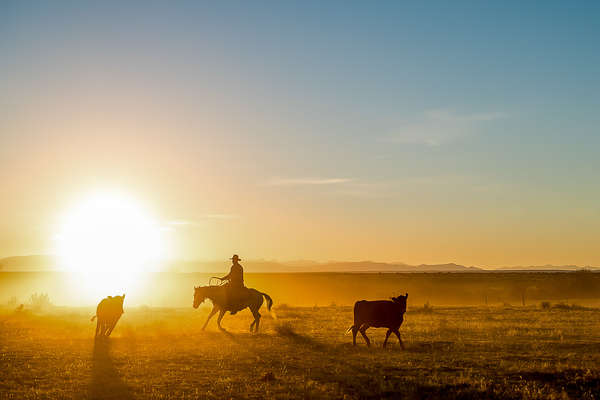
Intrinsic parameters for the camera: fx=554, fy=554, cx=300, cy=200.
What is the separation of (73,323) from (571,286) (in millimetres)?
68719

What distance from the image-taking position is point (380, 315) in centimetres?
1906

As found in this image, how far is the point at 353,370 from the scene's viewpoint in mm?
14570

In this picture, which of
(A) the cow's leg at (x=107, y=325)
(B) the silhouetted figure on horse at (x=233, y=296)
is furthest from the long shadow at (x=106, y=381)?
(B) the silhouetted figure on horse at (x=233, y=296)

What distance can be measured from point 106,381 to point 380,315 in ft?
30.6

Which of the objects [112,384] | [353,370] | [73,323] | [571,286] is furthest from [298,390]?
[571,286]

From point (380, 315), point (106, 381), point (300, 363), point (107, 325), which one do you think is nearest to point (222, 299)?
point (107, 325)

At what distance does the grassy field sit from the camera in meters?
12.4

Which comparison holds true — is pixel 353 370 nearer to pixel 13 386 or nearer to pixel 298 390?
pixel 298 390

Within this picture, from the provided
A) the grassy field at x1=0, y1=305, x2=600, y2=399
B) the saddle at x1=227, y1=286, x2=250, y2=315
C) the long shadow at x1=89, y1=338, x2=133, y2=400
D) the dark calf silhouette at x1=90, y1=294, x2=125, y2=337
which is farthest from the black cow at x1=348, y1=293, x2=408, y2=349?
the dark calf silhouette at x1=90, y1=294, x2=125, y2=337

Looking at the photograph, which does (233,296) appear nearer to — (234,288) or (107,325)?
(234,288)

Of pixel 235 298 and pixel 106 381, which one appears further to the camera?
pixel 235 298

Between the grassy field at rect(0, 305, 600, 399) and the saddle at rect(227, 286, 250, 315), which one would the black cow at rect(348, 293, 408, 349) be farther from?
the saddle at rect(227, 286, 250, 315)

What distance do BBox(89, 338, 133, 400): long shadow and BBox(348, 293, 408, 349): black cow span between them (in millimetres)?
8125

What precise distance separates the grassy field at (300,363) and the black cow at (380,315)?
0.77 metres
